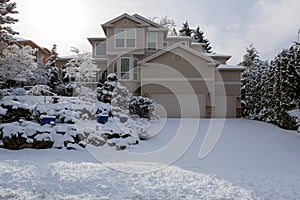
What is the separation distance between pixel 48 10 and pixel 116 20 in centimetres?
1266

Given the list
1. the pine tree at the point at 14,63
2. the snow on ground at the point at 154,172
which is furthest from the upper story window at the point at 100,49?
the snow on ground at the point at 154,172

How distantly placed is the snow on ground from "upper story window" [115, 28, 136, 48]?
1343 cm

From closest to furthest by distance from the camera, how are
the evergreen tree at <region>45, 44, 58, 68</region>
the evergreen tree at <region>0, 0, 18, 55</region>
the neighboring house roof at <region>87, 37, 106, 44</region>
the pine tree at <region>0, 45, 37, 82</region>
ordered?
the evergreen tree at <region>0, 0, 18, 55</region> < the pine tree at <region>0, 45, 37, 82</region> < the evergreen tree at <region>45, 44, 58, 68</region> < the neighboring house roof at <region>87, 37, 106, 44</region>

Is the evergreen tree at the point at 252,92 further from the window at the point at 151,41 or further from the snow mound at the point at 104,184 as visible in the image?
the snow mound at the point at 104,184

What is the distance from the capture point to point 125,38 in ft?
78.9

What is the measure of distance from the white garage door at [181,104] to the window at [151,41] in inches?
185

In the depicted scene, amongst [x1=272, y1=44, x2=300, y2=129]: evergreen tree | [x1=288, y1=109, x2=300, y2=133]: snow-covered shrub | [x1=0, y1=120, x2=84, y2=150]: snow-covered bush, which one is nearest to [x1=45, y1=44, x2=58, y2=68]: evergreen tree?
[x1=0, y1=120, x2=84, y2=150]: snow-covered bush

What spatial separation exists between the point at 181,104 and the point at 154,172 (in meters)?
15.2

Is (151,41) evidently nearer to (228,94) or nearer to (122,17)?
(122,17)

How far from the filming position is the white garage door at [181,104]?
21844mm

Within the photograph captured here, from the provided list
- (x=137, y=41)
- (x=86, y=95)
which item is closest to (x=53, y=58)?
(x=137, y=41)

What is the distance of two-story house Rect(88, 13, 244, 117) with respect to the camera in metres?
22.0

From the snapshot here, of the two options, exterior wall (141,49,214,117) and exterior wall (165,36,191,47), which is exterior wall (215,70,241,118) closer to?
exterior wall (141,49,214,117)

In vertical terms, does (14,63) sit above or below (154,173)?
above
